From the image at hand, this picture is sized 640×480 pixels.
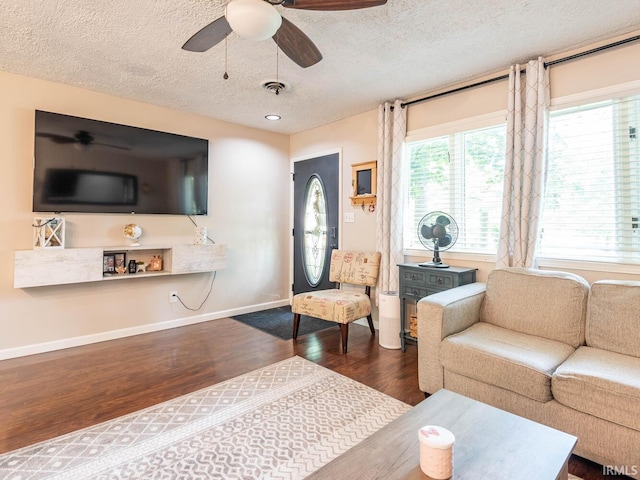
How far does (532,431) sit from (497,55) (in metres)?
2.62

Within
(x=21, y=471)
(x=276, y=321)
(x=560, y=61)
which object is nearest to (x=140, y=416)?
(x=21, y=471)

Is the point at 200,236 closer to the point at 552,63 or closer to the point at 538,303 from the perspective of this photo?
the point at 538,303

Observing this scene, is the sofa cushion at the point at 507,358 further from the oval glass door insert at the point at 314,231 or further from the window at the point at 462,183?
the oval glass door insert at the point at 314,231

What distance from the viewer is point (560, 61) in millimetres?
2492

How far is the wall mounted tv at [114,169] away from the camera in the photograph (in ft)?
9.89

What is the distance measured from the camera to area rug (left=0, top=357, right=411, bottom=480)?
1.59 m

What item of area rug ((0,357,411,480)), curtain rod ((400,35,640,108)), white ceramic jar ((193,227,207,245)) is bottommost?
area rug ((0,357,411,480))

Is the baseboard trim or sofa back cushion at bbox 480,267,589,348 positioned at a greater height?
sofa back cushion at bbox 480,267,589,348

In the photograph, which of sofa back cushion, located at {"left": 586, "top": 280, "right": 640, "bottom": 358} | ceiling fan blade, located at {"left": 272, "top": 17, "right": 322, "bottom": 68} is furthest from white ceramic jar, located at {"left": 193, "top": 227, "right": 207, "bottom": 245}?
sofa back cushion, located at {"left": 586, "top": 280, "right": 640, "bottom": 358}

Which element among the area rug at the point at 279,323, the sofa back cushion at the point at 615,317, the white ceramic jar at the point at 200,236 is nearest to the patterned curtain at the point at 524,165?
the sofa back cushion at the point at 615,317

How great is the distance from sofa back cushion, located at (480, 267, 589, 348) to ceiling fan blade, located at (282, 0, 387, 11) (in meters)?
2.01

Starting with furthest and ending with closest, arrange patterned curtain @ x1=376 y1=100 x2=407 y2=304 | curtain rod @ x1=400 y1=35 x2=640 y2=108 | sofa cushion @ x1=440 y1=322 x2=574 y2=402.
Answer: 1. patterned curtain @ x1=376 y1=100 x2=407 y2=304
2. curtain rod @ x1=400 y1=35 x2=640 y2=108
3. sofa cushion @ x1=440 y1=322 x2=574 y2=402

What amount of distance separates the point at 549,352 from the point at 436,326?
24.7 inches

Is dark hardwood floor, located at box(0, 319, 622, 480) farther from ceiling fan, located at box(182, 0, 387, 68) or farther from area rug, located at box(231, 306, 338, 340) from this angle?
ceiling fan, located at box(182, 0, 387, 68)
